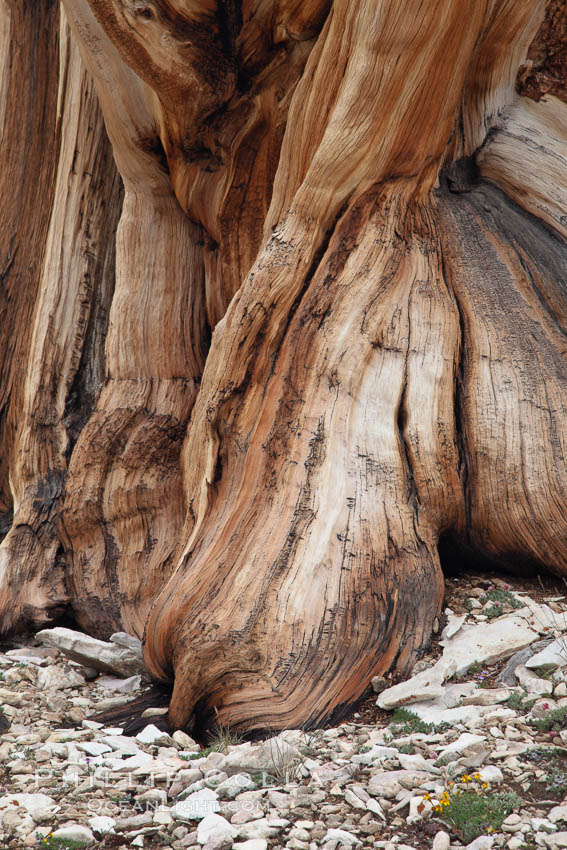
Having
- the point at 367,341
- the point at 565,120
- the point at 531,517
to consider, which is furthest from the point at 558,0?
the point at 531,517

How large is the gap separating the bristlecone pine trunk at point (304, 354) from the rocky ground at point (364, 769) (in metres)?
0.30

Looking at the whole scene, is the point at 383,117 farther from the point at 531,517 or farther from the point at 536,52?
the point at 531,517

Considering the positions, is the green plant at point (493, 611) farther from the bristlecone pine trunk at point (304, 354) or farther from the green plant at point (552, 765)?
the green plant at point (552, 765)

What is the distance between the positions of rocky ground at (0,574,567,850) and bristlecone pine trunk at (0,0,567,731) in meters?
0.30

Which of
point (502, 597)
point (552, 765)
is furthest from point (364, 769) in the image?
point (502, 597)

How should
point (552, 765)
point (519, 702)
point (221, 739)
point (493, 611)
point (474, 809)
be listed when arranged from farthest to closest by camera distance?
point (493, 611) → point (221, 739) → point (519, 702) → point (552, 765) → point (474, 809)

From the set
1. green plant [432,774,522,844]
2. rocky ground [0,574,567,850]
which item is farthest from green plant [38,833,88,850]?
green plant [432,774,522,844]

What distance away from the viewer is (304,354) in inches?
156

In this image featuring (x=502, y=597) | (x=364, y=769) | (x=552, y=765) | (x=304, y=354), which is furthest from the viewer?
(x=304, y=354)

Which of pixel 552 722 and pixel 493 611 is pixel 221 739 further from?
pixel 493 611

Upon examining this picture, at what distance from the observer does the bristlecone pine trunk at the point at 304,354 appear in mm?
3502

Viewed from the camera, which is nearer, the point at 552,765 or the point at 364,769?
the point at 552,765

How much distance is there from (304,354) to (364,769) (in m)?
2.11

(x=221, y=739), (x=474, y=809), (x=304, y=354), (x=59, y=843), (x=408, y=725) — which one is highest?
(x=304, y=354)
